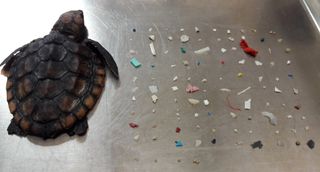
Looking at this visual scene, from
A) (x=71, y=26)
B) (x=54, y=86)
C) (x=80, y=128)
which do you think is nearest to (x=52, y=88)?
(x=54, y=86)

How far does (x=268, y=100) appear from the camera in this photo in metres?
1.22

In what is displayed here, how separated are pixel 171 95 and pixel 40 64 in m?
0.45

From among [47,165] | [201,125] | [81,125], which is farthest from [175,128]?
[47,165]

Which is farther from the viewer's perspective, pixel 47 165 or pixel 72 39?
pixel 72 39

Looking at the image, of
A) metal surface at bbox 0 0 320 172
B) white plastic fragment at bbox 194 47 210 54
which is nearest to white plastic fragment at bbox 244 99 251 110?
metal surface at bbox 0 0 320 172

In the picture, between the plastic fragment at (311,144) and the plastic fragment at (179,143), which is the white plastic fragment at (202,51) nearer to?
the plastic fragment at (179,143)

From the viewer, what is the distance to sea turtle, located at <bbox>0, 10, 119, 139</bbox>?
3.60 ft

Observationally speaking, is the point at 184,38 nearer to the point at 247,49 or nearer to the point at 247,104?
the point at 247,49

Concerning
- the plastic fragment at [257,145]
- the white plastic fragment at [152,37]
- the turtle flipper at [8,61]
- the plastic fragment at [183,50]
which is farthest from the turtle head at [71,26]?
the plastic fragment at [257,145]

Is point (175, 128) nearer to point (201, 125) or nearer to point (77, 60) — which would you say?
point (201, 125)

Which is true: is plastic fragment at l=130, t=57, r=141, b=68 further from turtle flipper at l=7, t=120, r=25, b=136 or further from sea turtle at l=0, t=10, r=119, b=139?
turtle flipper at l=7, t=120, r=25, b=136

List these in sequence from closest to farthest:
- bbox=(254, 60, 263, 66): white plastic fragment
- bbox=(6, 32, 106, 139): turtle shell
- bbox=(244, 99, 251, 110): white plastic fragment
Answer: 1. bbox=(6, 32, 106, 139): turtle shell
2. bbox=(244, 99, 251, 110): white plastic fragment
3. bbox=(254, 60, 263, 66): white plastic fragment

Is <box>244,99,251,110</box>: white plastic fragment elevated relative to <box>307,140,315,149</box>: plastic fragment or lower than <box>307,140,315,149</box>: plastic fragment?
elevated

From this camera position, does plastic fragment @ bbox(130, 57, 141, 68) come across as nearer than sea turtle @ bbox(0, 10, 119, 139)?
No
